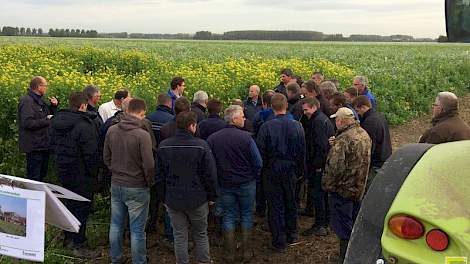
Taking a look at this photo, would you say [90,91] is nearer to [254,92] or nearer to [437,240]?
[254,92]

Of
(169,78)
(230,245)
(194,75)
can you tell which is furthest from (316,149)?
(169,78)

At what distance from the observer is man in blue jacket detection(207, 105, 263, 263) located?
602cm

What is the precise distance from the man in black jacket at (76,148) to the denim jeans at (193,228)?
133 centimetres

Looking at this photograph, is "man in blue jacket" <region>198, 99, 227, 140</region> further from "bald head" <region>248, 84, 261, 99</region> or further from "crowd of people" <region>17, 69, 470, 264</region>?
"bald head" <region>248, 84, 261, 99</region>

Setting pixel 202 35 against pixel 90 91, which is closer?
pixel 90 91

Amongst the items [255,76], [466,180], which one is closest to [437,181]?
[466,180]

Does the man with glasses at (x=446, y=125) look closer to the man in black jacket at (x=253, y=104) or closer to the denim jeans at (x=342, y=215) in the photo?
the denim jeans at (x=342, y=215)

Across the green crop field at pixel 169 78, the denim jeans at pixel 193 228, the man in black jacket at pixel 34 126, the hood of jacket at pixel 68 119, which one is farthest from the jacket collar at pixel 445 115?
the man in black jacket at pixel 34 126

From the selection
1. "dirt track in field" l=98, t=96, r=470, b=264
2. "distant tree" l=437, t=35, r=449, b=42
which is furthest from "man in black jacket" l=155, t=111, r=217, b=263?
"distant tree" l=437, t=35, r=449, b=42

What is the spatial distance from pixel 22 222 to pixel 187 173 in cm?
176

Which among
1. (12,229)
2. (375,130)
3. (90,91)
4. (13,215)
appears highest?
(90,91)

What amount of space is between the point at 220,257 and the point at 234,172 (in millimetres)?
1155

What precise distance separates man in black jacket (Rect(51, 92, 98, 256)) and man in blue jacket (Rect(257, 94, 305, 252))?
2017mm

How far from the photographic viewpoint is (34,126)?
738 cm
